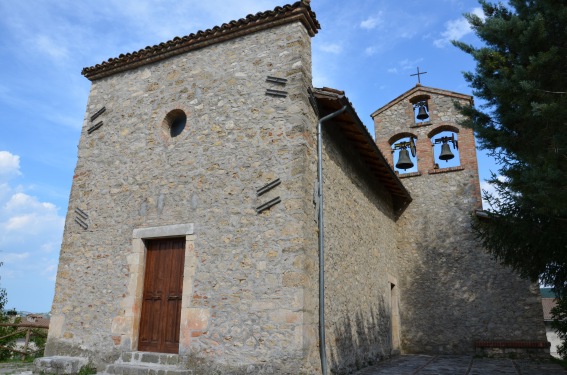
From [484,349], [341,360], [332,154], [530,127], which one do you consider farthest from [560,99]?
[484,349]

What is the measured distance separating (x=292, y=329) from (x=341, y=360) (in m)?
1.75

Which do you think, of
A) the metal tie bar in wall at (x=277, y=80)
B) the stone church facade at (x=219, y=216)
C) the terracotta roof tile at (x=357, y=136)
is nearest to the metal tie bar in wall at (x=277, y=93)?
the stone church facade at (x=219, y=216)

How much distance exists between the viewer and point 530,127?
5.38 meters

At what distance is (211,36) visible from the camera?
290 inches

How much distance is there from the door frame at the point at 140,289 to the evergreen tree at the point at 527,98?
4.50 m

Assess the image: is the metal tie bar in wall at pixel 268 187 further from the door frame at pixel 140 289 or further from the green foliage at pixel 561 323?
the green foliage at pixel 561 323

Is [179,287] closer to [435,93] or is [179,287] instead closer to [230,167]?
[230,167]

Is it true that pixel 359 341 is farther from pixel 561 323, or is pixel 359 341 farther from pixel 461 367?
pixel 561 323

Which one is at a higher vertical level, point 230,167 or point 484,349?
point 230,167

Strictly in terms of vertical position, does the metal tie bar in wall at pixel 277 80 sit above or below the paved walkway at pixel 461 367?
above

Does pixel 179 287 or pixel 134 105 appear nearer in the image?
pixel 179 287

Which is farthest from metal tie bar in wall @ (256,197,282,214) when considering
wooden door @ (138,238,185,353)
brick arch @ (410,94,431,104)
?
brick arch @ (410,94,431,104)

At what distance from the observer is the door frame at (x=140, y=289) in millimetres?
6230

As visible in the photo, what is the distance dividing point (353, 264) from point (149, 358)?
12.5 ft
